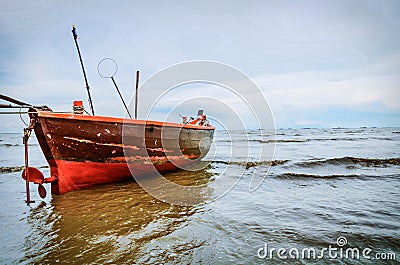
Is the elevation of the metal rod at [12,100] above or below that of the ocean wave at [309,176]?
above

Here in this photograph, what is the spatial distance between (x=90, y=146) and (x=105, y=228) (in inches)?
93.2

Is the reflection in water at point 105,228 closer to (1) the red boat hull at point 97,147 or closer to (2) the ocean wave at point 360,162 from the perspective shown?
(1) the red boat hull at point 97,147

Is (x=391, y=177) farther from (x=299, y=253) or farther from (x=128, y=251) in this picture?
(x=128, y=251)

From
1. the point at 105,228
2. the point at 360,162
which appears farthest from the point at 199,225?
the point at 360,162

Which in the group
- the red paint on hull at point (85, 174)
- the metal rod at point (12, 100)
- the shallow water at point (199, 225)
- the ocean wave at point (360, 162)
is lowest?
the shallow water at point (199, 225)

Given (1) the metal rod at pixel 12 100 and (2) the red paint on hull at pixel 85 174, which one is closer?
(1) the metal rod at pixel 12 100

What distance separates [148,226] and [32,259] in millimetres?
1337

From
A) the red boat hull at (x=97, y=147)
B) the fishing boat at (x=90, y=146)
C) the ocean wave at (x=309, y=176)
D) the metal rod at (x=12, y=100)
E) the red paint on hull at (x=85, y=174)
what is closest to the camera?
the metal rod at (x=12, y=100)

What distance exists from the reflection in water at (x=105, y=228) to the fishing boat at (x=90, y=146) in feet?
1.53

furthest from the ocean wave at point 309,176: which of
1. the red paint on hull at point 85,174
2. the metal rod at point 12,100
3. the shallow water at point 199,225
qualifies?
the metal rod at point 12,100

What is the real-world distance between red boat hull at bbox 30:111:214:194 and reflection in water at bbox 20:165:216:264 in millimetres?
465

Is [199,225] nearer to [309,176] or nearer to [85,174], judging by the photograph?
[85,174]

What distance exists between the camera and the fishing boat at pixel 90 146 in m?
4.57

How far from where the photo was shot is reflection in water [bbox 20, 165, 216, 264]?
8.36 feet
